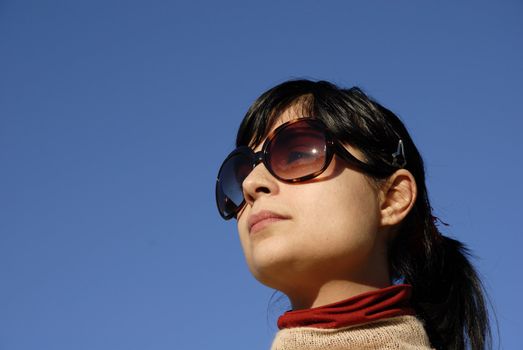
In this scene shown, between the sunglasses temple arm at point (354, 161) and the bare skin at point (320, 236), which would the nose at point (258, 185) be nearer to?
the bare skin at point (320, 236)

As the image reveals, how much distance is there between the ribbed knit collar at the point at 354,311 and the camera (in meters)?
3.06

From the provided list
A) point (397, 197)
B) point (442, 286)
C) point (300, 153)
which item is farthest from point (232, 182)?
point (442, 286)

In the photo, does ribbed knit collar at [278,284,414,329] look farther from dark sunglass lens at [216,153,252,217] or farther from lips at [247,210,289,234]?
dark sunglass lens at [216,153,252,217]

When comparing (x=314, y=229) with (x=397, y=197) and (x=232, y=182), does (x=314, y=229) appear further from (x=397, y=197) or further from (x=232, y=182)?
(x=232, y=182)

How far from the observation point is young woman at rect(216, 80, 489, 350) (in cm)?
312

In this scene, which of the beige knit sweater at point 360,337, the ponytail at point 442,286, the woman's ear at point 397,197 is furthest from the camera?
the ponytail at point 442,286

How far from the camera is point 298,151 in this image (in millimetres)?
3344

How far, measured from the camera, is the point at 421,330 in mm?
3275

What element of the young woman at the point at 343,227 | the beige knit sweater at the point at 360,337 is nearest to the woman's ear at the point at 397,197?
the young woman at the point at 343,227

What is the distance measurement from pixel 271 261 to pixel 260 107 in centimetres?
91

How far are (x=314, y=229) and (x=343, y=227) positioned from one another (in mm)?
126

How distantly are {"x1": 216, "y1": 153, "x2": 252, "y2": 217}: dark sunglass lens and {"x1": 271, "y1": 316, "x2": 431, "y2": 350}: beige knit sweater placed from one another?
0.75m

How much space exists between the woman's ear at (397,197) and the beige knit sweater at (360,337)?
48 cm

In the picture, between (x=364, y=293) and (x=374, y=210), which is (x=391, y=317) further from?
(x=374, y=210)
